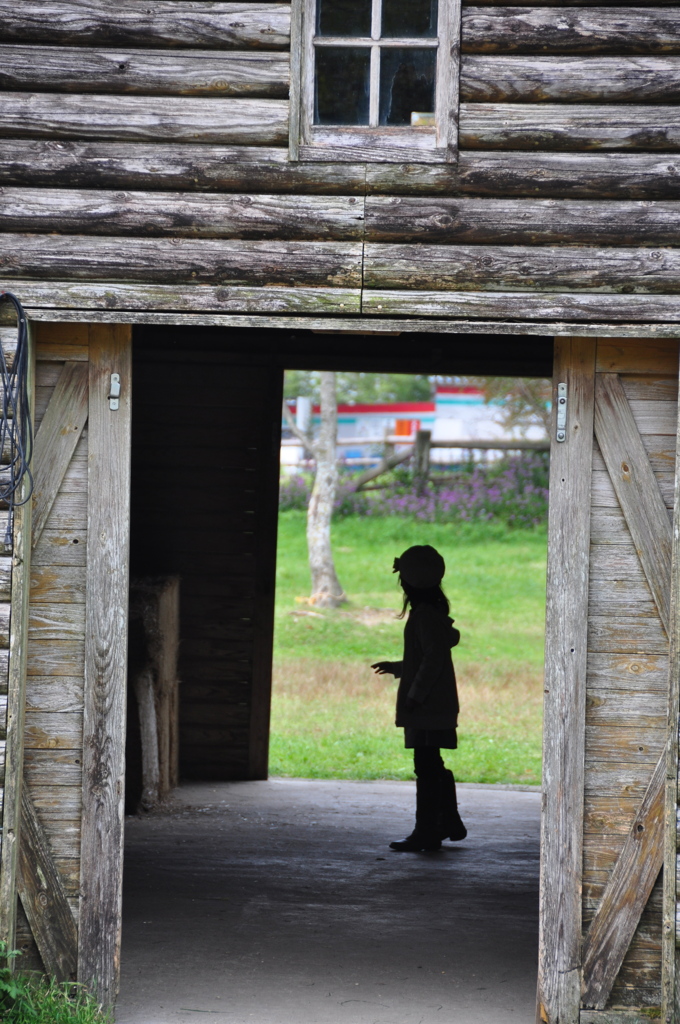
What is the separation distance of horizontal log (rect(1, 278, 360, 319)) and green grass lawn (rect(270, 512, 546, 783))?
21.1 ft

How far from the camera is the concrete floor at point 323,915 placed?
16.0 feet

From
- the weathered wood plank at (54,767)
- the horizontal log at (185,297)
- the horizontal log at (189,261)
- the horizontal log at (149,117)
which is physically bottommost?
the weathered wood plank at (54,767)

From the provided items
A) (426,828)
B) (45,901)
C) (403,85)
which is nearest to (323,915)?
(426,828)

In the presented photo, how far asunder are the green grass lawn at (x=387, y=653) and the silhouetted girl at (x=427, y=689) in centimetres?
258

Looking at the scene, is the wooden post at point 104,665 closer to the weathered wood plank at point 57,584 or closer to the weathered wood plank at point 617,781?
the weathered wood plank at point 57,584

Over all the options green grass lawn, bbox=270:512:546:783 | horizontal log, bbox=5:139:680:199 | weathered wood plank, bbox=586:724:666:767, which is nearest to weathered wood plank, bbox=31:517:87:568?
horizontal log, bbox=5:139:680:199

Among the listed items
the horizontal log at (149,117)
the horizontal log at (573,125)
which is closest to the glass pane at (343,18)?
the horizontal log at (149,117)

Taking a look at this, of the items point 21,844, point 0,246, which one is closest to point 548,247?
point 0,246

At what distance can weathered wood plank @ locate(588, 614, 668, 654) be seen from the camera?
15.1 ft

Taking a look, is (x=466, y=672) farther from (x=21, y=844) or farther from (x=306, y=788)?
(x=21, y=844)

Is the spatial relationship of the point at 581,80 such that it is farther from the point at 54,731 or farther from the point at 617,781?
the point at 54,731

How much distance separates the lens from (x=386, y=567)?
19.3 metres

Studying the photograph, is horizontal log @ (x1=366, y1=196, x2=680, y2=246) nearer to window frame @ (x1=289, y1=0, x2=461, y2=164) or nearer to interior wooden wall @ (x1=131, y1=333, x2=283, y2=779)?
window frame @ (x1=289, y1=0, x2=461, y2=164)

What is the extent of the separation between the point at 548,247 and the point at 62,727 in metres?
2.80
